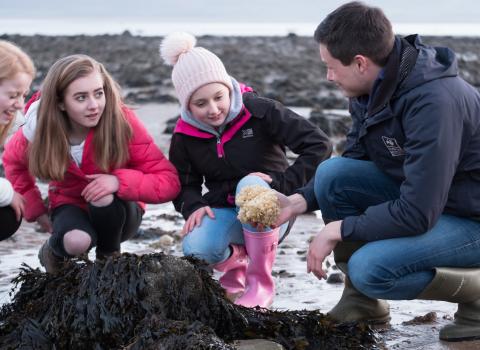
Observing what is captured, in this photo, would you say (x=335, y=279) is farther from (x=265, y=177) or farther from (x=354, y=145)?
(x=354, y=145)

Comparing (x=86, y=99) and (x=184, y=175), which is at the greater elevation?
(x=86, y=99)

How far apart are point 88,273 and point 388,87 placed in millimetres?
1482

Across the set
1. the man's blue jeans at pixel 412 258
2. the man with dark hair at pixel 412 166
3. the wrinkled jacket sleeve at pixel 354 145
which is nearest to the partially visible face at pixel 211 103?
the wrinkled jacket sleeve at pixel 354 145

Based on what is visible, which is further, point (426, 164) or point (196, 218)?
point (196, 218)

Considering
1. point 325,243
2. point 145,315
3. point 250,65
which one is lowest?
point 250,65

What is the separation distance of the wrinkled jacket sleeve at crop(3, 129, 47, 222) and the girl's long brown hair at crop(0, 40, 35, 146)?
8 cm

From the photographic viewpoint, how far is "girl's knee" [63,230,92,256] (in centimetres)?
443

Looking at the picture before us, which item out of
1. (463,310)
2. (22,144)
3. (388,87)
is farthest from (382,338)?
(22,144)

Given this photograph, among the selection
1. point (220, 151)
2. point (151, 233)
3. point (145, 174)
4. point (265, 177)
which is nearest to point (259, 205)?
point (265, 177)

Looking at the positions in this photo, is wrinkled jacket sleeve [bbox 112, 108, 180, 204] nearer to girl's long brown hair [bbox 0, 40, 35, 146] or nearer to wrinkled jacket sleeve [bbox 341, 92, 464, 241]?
girl's long brown hair [bbox 0, 40, 35, 146]

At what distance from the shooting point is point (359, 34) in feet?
11.6

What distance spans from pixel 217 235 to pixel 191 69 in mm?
919

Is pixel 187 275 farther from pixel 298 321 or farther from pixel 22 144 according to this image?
pixel 22 144

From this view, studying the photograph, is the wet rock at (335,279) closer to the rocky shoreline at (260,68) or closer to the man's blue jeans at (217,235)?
the man's blue jeans at (217,235)
